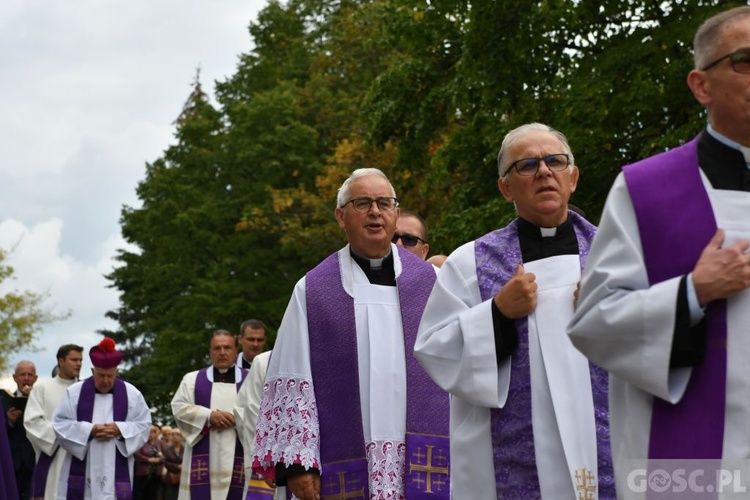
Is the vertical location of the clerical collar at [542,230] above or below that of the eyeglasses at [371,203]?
below

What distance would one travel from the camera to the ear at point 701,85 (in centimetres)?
416

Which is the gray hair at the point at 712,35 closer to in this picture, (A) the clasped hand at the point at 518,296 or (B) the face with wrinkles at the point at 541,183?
(A) the clasped hand at the point at 518,296

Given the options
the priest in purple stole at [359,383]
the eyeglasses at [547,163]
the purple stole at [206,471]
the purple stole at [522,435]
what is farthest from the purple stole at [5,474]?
the purple stole at [206,471]

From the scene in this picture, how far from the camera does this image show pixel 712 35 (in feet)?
13.6

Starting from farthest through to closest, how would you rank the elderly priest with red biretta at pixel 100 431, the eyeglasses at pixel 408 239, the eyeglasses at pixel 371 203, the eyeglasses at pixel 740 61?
the elderly priest with red biretta at pixel 100 431, the eyeglasses at pixel 408 239, the eyeglasses at pixel 371 203, the eyeglasses at pixel 740 61

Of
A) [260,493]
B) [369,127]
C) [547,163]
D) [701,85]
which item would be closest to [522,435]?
[547,163]

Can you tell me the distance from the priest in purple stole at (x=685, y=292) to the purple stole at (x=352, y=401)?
2.88m

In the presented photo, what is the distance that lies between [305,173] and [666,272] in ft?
102

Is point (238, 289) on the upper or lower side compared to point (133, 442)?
upper

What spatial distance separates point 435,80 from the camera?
22031 millimetres

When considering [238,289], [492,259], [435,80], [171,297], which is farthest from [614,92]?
[171,297]

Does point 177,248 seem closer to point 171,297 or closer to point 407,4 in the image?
point 171,297

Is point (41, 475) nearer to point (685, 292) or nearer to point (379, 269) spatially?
point (379, 269)

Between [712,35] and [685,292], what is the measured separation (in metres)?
0.91
